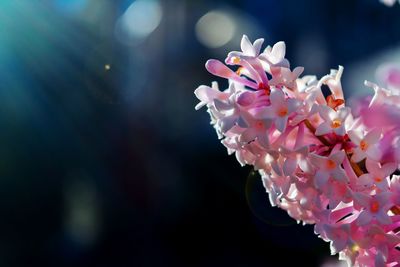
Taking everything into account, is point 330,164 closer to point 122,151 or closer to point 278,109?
point 278,109

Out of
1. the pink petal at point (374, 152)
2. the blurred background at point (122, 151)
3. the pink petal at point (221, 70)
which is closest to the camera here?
the pink petal at point (374, 152)

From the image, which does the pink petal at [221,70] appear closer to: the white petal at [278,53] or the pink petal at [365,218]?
the white petal at [278,53]

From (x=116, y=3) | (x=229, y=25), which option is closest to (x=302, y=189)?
(x=229, y=25)

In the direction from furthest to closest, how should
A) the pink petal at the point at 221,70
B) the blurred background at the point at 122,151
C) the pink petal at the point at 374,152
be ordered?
1. the blurred background at the point at 122,151
2. the pink petal at the point at 221,70
3. the pink petal at the point at 374,152

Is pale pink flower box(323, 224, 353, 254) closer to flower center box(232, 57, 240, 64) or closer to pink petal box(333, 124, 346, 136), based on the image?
pink petal box(333, 124, 346, 136)

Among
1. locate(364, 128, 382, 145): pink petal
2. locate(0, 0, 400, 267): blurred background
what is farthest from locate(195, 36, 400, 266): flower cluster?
locate(0, 0, 400, 267): blurred background

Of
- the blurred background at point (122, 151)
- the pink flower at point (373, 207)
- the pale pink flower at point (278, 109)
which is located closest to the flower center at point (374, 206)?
the pink flower at point (373, 207)
